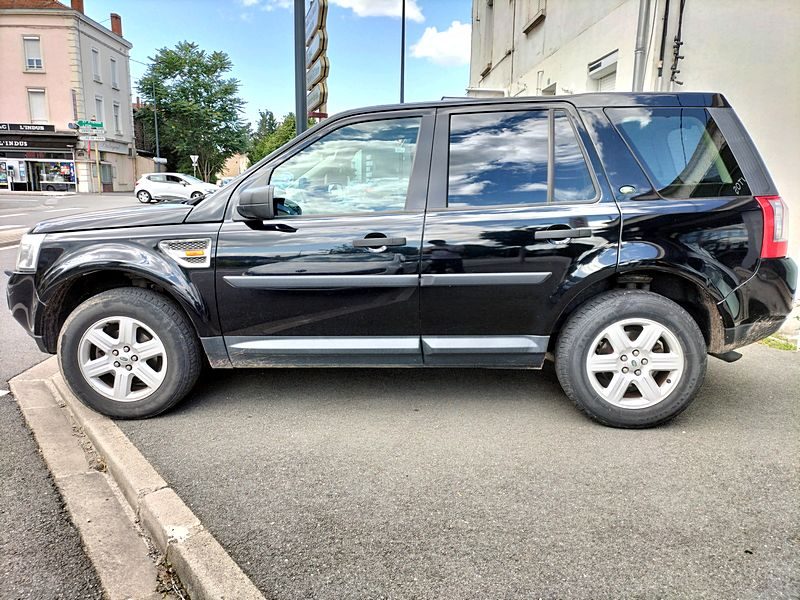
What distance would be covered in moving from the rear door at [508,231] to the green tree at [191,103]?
4960 centimetres

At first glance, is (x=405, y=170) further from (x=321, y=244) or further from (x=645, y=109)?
(x=645, y=109)

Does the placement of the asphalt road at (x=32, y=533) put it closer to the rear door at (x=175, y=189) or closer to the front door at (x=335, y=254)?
the front door at (x=335, y=254)

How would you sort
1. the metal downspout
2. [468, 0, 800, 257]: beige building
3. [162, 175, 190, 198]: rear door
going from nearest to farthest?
[468, 0, 800, 257]: beige building, the metal downspout, [162, 175, 190, 198]: rear door

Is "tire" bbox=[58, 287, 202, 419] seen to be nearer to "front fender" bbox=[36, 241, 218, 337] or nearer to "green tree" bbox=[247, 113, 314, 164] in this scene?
"front fender" bbox=[36, 241, 218, 337]

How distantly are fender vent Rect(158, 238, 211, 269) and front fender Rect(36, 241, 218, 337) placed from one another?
0.12ft

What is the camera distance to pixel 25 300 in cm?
325

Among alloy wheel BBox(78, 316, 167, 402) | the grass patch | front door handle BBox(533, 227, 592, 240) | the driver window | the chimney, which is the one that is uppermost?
the chimney

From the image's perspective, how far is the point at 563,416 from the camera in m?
3.39

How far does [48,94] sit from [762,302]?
42.4 meters

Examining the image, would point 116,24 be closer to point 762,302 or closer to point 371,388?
point 371,388

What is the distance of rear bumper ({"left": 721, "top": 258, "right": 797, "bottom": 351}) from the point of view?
10.1 feet

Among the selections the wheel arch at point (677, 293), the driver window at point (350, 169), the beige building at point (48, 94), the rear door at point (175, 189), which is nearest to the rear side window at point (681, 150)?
the wheel arch at point (677, 293)

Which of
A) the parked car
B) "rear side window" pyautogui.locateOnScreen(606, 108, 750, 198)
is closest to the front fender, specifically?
"rear side window" pyautogui.locateOnScreen(606, 108, 750, 198)

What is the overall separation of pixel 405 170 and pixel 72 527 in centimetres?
240
